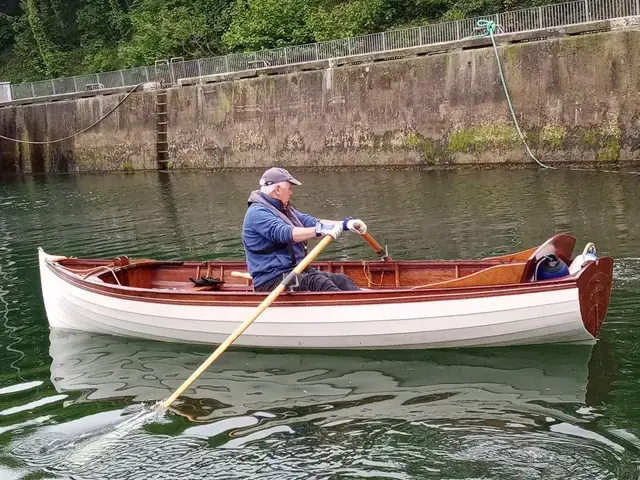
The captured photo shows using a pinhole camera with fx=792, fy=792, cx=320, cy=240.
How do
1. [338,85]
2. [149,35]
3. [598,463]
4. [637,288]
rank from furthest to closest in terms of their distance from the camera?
[149,35] < [338,85] < [637,288] < [598,463]

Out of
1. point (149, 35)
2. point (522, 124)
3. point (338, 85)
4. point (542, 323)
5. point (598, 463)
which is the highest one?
point (149, 35)

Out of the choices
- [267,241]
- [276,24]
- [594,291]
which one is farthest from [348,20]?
[594,291]

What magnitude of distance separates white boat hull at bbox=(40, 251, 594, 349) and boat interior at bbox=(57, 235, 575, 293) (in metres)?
0.46

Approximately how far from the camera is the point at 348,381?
8500 millimetres

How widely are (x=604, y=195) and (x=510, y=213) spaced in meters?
2.61

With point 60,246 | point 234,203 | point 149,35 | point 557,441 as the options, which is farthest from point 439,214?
point 149,35

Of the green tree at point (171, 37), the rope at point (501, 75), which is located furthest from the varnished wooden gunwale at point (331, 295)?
the green tree at point (171, 37)

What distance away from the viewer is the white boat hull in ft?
27.4

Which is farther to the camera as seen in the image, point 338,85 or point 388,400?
point 338,85

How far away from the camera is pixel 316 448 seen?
266 inches

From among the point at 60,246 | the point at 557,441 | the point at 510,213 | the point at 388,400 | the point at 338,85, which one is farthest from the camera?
the point at 338,85

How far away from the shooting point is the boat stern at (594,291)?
8.04 metres

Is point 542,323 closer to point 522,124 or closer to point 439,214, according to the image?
point 439,214

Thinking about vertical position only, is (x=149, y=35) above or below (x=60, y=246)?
above
